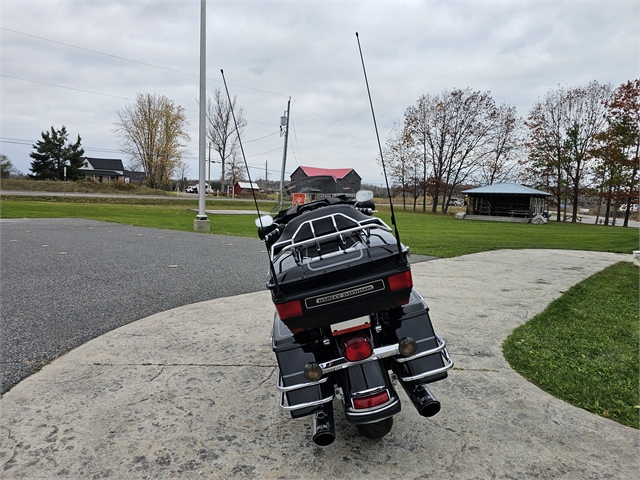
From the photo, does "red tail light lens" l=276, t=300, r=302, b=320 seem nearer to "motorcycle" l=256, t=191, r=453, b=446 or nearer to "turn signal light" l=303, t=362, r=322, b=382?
"motorcycle" l=256, t=191, r=453, b=446

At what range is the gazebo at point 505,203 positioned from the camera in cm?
3391

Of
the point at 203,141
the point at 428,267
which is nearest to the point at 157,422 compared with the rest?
the point at 428,267

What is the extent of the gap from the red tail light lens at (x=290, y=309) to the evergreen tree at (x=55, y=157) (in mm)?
53751

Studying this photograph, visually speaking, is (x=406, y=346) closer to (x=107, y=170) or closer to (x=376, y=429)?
(x=376, y=429)

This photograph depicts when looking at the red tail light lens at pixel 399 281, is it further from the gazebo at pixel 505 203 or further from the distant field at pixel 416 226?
the gazebo at pixel 505 203

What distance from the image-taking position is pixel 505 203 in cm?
3588

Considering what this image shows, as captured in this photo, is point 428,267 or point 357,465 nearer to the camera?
point 357,465

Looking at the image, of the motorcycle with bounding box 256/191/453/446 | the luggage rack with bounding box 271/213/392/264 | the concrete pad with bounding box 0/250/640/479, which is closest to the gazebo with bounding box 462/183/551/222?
the concrete pad with bounding box 0/250/640/479

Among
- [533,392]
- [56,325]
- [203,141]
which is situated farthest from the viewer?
[203,141]

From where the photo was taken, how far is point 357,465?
1.95 metres

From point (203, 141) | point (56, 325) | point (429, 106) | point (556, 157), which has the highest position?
point (429, 106)

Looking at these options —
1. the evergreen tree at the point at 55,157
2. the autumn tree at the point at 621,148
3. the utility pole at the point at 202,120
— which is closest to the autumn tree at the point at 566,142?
the autumn tree at the point at 621,148

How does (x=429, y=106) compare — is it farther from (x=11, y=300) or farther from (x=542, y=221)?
(x=11, y=300)

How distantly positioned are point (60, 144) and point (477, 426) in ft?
185
